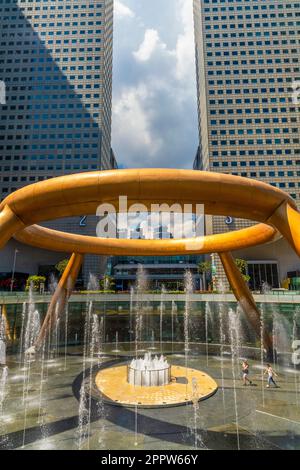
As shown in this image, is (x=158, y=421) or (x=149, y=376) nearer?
(x=158, y=421)

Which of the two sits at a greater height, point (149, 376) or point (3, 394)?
point (149, 376)

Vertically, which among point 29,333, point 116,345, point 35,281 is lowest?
point 116,345

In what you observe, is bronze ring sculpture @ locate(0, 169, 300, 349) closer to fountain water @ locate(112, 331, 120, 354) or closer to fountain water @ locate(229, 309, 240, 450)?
fountain water @ locate(229, 309, 240, 450)

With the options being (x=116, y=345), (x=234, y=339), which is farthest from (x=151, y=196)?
(x=234, y=339)

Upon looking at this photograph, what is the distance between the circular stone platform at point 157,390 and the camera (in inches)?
413

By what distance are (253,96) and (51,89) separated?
48.4 metres

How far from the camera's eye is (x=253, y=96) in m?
63.6

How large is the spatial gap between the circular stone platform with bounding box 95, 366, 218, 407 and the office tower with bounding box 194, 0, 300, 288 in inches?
1713

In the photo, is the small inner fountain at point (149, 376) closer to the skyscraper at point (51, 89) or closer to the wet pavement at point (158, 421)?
the wet pavement at point (158, 421)

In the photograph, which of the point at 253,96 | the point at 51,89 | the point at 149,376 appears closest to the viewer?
the point at 149,376

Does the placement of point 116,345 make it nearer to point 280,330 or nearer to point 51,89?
point 280,330

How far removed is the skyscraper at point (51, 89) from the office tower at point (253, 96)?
26.7 m

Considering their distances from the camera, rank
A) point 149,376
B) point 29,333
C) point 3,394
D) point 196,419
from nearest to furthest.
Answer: point 196,419 → point 3,394 → point 149,376 → point 29,333

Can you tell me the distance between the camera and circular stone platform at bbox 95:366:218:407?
1049 centimetres
